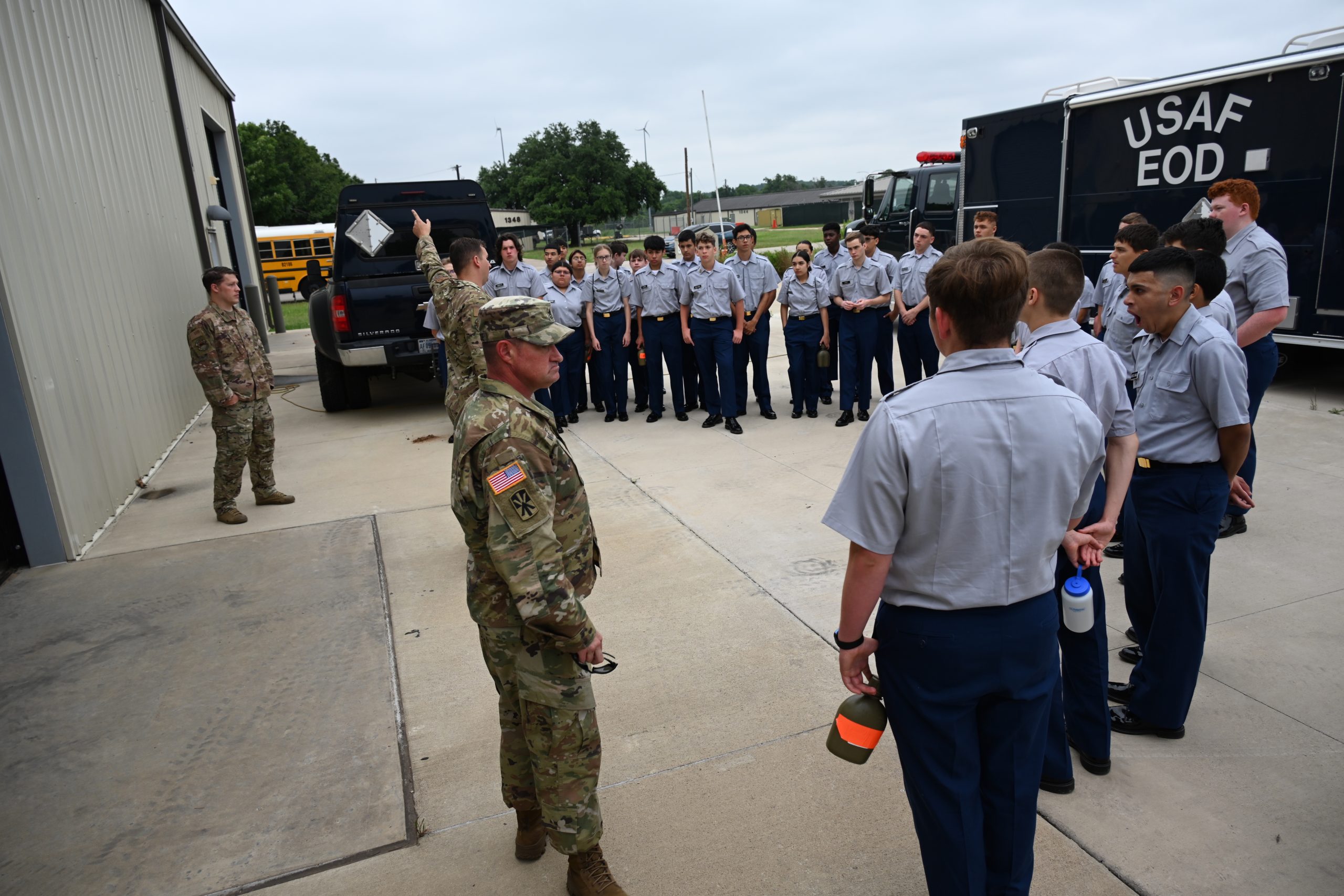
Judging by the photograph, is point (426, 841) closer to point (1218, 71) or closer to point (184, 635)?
point (184, 635)

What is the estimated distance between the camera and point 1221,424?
115 inches

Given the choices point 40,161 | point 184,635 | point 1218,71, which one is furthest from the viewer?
point 1218,71

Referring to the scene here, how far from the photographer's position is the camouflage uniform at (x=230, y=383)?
19.7 ft

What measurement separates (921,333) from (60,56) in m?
7.99

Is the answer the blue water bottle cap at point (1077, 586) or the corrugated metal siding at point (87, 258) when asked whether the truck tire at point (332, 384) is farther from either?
the blue water bottle cap at point (1077, 586)

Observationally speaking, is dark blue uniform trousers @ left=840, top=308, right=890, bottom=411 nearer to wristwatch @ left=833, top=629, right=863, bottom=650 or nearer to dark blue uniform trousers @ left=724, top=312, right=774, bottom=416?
dark blue uniform trousers @ left=724, top=312, right=774, bottom=416

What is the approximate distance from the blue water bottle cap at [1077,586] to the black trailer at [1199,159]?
662cm

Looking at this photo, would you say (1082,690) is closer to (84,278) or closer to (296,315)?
(84,278)

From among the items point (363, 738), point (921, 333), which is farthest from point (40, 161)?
point (921, 333)

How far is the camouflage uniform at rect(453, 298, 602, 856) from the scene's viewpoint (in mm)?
2182

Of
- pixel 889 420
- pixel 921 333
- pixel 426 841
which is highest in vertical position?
pixel 889 420

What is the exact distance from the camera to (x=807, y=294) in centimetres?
855

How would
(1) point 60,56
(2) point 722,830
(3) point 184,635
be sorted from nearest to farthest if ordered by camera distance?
1. (2) point 722,830
2. (3) point 184,635
3. (1) point 60,56

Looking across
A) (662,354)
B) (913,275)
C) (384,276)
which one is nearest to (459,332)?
(662,354)
